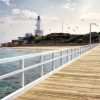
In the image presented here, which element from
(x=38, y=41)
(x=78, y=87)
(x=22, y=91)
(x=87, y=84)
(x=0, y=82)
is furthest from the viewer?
(x=38, y=41)

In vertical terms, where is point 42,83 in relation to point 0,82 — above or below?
above

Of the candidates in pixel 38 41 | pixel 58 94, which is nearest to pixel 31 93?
pixel 58 94

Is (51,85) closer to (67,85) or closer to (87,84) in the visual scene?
(67,85)

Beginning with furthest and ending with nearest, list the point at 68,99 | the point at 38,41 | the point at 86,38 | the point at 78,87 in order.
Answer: the point at 38,41, the point at 86,38, the point at 78,87, the point at 68,99

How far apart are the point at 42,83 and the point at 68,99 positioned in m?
2.57

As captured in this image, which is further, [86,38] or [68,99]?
[86,38]

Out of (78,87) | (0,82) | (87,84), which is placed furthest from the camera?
(0,82)

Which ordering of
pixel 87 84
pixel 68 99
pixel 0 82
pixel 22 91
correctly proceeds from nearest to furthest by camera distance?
A: pixel 68 99, pixel 22 91, pixel 87 84, pixel 0 82

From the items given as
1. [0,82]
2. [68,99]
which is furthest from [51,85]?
[0,82]

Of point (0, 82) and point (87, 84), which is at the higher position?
point (87, 84)

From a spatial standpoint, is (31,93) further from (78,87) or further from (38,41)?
(38,41)

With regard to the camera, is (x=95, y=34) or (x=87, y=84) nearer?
(x=87, y=84)

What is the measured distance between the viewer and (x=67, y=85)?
10.3 meters

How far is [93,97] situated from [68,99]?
805mm
